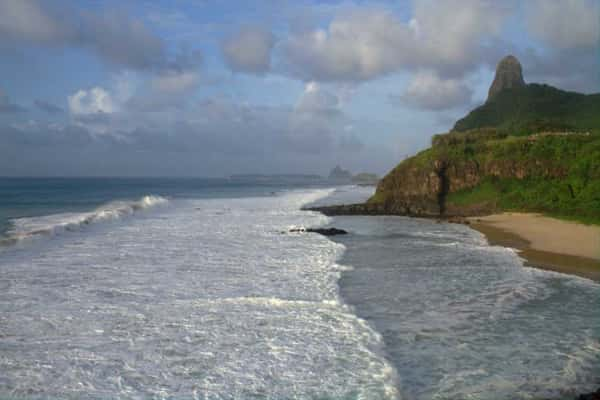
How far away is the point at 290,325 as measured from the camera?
11.3 metres

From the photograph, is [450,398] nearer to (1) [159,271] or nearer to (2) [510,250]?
(1) [159,271]

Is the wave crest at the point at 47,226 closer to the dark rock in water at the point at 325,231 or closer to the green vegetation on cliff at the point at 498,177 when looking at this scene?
the dark rock in water at the point at 325,231

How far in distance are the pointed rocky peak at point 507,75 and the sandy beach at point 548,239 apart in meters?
88.9

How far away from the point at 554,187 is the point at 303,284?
101ft

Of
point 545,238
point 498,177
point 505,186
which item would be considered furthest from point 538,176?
point 545,238

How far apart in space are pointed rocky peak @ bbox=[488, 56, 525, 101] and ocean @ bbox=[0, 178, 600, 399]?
10594 cm

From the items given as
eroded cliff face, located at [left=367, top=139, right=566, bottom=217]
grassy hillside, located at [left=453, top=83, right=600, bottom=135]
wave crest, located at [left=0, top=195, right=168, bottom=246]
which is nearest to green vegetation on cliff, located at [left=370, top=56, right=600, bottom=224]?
eroded cliff face, located at [left=367, top=139, right=566, bottom=217]

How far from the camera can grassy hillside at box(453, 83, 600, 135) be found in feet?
245

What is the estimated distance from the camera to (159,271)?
17266mm

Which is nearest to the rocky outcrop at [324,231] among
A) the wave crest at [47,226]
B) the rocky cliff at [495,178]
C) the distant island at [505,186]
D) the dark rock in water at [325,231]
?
the dark rock in water at [325,231]

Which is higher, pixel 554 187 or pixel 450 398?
pixel 554 187

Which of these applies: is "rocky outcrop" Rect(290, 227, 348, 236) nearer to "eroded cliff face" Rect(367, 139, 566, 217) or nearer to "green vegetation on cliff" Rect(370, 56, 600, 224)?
"eroded cliff face" Rect(367, 139, 566, 217)

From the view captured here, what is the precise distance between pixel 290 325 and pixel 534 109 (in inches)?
3481

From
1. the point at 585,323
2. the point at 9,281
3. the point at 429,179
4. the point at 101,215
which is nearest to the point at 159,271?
the point at 9,281
